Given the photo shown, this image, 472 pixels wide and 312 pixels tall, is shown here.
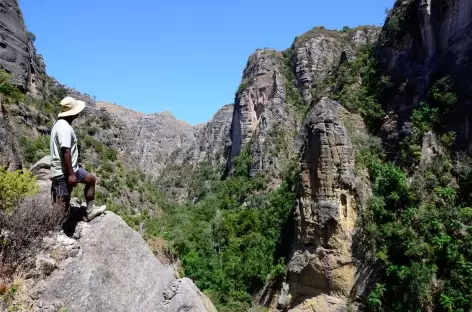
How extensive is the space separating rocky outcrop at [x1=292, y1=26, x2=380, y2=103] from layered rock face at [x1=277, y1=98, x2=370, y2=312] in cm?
4241

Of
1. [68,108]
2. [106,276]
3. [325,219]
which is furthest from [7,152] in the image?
[325,219]

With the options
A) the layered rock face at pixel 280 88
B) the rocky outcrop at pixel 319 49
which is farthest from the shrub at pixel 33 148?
the rocky outcrop at pixel 319 49

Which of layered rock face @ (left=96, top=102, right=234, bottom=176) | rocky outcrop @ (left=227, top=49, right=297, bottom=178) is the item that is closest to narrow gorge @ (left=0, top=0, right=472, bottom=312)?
rocky outcrop @ (left=227, top=49, right=297, bottom=178)

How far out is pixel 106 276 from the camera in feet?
16.7

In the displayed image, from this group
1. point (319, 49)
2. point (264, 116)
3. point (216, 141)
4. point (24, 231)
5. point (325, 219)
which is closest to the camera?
point (24, 231)

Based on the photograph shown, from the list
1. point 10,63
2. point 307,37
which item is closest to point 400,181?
point 10,63

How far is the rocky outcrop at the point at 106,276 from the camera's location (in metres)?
4.77

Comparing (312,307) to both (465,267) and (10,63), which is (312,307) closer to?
(465,267)

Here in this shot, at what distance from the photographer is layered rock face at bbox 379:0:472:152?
→ 1964 cm

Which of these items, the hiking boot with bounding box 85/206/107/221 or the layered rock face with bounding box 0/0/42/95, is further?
the layered rock face with bounding box 0/0/42/95

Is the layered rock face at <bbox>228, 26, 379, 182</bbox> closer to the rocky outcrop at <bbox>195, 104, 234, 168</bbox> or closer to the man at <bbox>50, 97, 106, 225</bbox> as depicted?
the rocky outcrop at <bbox>195, 104, 234, 168</bbox>

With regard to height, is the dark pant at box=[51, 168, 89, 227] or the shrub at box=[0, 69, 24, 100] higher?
the shrub at box=[0, 69, 24, 100]

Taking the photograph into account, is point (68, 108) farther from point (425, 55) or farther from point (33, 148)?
point (425, 55)

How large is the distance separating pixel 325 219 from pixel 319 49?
166 feet
